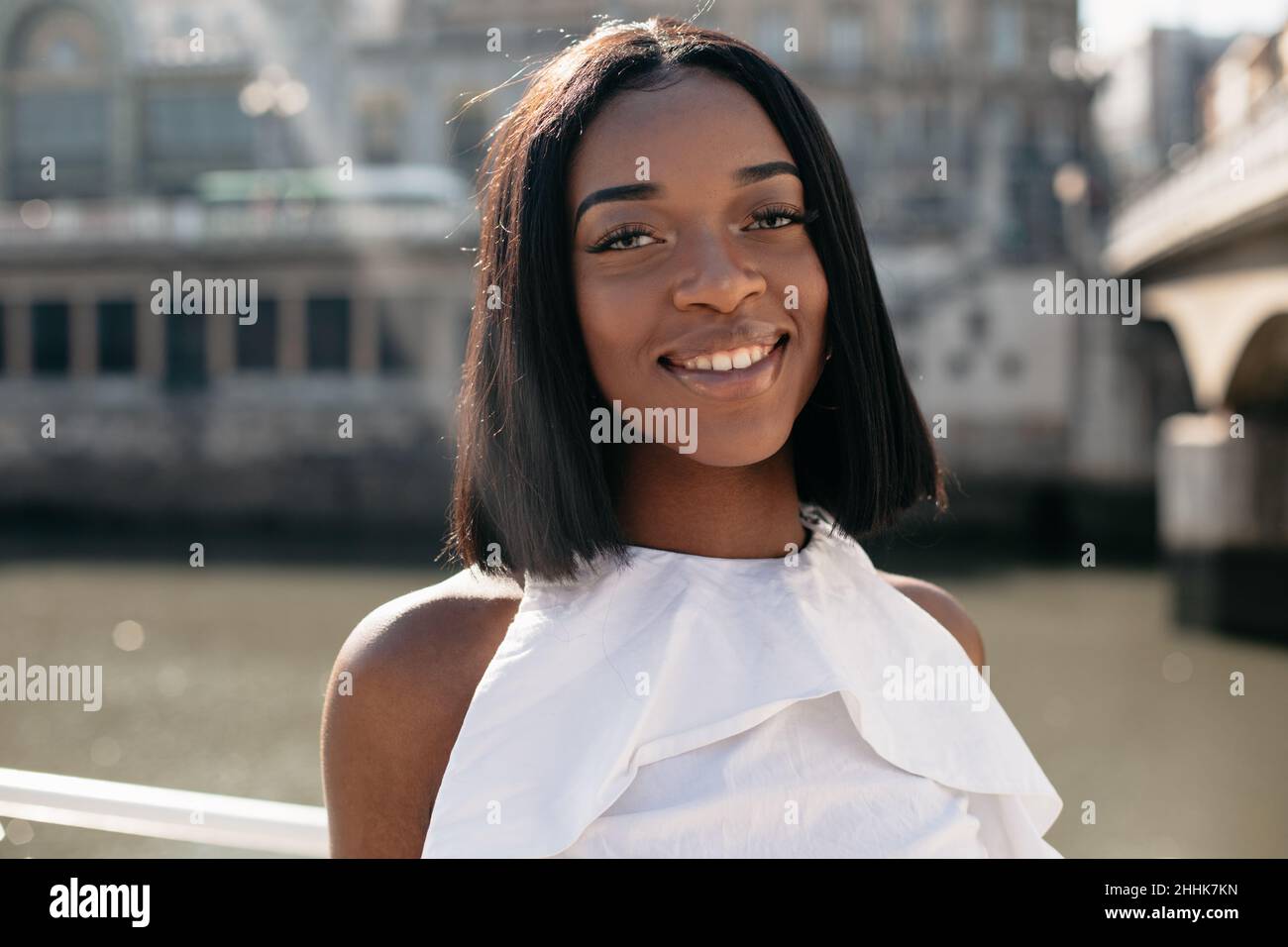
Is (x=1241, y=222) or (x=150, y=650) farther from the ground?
(x=1241, y=222)

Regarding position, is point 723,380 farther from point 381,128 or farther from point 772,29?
point 772,29

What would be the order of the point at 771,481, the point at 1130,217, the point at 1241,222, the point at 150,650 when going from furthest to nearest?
the point at 1130,217 < the point at 150,650 < the point at 1241,222 < the point at 771,481

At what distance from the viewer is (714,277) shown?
1.32 meters

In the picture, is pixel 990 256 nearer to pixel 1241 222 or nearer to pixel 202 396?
pixel 1241 222

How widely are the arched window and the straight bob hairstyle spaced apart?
35.2m

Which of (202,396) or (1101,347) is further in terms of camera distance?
(202,396)

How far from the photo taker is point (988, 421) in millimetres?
22672

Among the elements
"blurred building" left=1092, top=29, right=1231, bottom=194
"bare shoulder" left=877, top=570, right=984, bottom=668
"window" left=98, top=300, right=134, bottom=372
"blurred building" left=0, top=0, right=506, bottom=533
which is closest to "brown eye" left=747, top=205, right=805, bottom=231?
"bare shoulder" left=877, top=570, right=984, bottom=668

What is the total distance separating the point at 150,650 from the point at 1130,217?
14.1 meters

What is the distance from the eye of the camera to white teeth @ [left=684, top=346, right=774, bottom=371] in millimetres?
1343

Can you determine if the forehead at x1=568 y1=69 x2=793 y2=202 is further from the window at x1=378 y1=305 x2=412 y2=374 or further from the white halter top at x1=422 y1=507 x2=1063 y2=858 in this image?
the window at x1=378 y1=305 x2=412 y2=374

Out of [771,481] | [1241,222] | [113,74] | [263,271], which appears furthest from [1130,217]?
[113,74]

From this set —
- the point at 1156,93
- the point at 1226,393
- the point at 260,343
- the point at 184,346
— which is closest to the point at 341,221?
the point at 260,343

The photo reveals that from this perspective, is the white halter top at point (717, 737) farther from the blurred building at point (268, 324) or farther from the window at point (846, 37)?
the window at point (846, 37)
